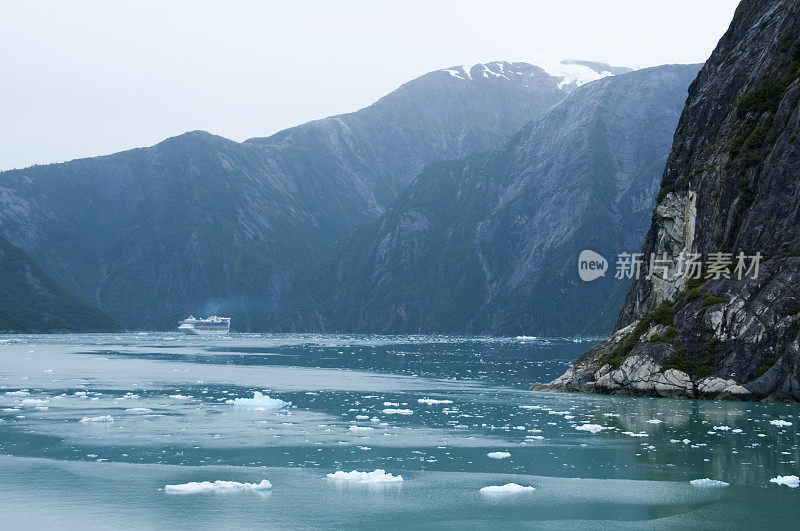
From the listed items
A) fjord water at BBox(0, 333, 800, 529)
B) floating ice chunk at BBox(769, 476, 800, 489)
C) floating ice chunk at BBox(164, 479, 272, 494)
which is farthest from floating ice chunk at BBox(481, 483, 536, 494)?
floating ice chunk at BBox(769, 476, 800, 489)

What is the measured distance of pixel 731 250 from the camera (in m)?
72.6

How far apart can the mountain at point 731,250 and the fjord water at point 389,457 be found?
11.8 ft

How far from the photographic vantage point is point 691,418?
5272cm

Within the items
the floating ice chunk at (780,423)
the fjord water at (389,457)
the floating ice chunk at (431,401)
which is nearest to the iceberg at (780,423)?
the floating ice chunk at (780,423)

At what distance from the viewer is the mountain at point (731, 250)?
62.3m

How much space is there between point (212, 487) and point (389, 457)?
968 centimetres

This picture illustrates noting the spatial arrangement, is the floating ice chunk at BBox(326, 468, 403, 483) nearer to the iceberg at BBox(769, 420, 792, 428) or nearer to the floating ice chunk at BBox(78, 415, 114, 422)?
the floating ice chunk at BBox(78, 415, 114, 422)

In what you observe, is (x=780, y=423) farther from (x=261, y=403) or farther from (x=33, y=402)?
(x=33, y=402)

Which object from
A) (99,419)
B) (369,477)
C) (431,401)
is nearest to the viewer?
(369,477)

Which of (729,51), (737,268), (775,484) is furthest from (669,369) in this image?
(729,51)

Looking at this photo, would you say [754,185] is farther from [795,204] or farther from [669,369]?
[669,369]

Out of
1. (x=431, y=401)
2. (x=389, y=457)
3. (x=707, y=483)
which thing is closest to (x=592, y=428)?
(x=389, y=457)

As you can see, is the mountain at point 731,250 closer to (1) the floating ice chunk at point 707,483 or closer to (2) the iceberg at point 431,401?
(2) the iceberg at point 431,401

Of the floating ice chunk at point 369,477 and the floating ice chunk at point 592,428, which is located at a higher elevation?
the floating ice chunk at point 592,428
